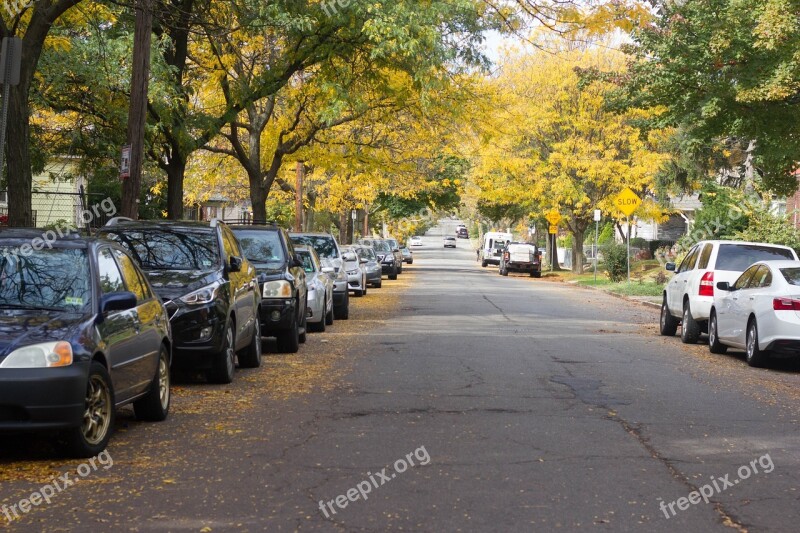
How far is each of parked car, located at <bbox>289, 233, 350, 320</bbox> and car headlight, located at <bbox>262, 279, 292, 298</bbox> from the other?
5.31m

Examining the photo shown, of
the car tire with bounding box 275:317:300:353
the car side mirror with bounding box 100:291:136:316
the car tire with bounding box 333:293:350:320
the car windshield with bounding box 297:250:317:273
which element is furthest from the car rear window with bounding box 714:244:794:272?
the car side mirror with bounding box 100:291:136:316

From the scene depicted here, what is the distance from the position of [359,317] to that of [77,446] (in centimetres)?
1619

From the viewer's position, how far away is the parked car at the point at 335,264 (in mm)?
22953

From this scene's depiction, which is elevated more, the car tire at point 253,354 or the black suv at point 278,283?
the black suv at point 278,283

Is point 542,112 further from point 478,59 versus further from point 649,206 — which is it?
point 478,59

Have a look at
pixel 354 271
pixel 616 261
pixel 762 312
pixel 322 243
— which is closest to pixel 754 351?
pixel 762 312

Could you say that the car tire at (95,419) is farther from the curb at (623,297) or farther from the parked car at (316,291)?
the curb at (623,297)

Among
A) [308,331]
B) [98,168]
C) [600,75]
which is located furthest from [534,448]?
[600,75]

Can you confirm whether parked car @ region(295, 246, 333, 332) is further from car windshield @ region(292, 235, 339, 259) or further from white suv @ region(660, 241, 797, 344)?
white suv @ region(660, 241, 797, 344)

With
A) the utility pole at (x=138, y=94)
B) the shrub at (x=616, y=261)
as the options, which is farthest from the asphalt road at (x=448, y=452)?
the shrub at (x=616, y=261)

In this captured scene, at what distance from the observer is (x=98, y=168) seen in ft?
81.0

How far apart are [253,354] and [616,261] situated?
29.6m

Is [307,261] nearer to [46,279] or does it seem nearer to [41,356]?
[46,279]

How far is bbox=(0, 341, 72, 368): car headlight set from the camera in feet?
25.4
